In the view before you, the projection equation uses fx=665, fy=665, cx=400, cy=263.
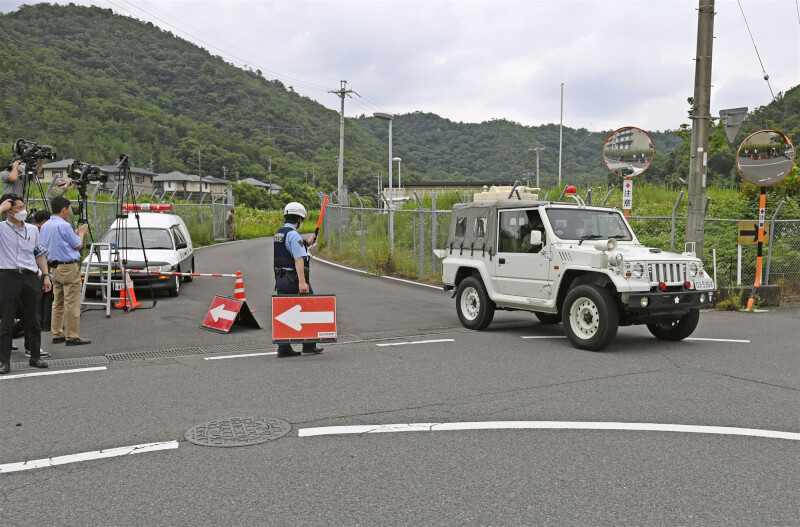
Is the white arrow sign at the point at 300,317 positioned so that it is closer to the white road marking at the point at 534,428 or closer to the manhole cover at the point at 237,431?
the manhole cover at the point at 237,431

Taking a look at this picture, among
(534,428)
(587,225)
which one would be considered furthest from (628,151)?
(534,428)

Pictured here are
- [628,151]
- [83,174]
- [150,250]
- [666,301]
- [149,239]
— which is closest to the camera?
[666,301]

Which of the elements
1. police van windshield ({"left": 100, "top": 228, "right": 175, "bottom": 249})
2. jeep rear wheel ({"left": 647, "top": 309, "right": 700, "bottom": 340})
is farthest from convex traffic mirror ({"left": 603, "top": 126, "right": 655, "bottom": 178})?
police van windshield ({"left": 100, "top": 228, "right": 175, "bottom": 249})

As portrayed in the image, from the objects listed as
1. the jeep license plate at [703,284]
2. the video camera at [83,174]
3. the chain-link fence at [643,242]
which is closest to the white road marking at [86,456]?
the jeep license plate at [703,284]

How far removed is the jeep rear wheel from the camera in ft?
30.1

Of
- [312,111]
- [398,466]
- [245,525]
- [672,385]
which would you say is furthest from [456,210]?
[312,111]

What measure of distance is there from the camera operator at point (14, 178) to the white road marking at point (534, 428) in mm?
5839

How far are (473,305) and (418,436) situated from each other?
19.2 ft

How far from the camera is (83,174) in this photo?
1159cm

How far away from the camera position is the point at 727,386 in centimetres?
662

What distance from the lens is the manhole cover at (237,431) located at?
4891mm

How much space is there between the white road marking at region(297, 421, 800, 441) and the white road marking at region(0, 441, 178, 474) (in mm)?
1016

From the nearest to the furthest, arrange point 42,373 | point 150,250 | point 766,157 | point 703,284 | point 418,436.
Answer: point 418,436
point 42,373
point 703,284
point 766,157
point 150,250

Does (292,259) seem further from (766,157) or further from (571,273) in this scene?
(766,157)
